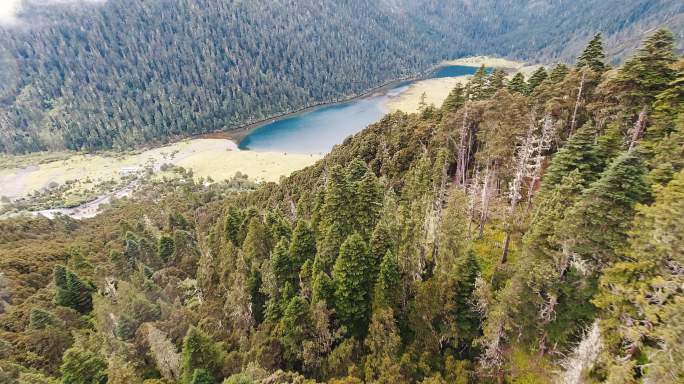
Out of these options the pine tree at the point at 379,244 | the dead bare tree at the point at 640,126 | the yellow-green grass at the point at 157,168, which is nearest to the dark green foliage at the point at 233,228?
the pine tree at the point at 379,244

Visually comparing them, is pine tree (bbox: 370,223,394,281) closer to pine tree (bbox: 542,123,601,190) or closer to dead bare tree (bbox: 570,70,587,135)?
pine tree (bbox: 542,123,601,190)

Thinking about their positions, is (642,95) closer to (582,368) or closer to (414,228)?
(414,228)

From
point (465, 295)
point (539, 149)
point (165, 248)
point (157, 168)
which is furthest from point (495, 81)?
point (157, 168)

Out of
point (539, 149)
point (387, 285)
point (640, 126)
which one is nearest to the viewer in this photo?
point (387, 285)

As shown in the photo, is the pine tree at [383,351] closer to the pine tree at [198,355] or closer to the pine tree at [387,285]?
the pine tree at [387,285]

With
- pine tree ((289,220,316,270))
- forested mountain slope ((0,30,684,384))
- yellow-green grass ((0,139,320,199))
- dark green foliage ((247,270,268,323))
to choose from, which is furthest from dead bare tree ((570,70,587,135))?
yellow-green grass ((0,139,320,199))

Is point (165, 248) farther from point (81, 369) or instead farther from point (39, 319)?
point (81, 369)

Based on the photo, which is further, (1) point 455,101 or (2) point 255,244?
(1) point 455,101
